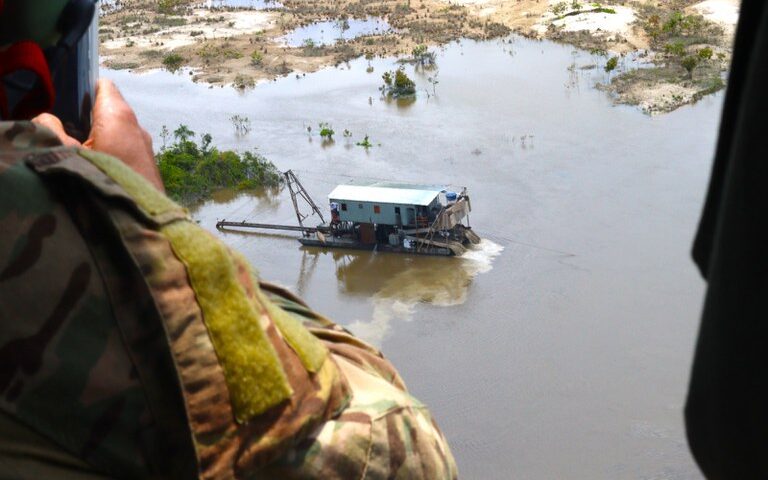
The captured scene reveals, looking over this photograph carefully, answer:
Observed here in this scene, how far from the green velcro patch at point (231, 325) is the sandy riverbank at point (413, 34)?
16.2 meters

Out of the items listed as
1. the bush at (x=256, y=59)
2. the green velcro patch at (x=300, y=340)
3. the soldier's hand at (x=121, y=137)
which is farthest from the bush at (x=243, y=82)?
the green velcro patch at (x=300, y=340)

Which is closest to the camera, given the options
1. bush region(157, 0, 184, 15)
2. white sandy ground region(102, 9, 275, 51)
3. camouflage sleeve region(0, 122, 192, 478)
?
camouflage sleeve region(0, 122, 192, 478)

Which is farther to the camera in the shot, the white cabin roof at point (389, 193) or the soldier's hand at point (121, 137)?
the white cabin roof at point (389, 193)

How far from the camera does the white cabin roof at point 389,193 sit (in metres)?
13.2

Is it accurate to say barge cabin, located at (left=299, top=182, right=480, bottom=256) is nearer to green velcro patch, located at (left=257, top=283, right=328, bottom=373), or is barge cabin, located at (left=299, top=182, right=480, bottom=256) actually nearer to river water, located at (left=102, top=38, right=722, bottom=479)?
river water, located at (left=102, top=38, right=722, bottom=479)

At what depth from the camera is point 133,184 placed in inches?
43.8

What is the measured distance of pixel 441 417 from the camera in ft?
31.6

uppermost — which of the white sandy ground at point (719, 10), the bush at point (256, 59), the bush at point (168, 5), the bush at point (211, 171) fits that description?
the white sandy ground at point (719, 10)

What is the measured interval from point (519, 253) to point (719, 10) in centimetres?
1166

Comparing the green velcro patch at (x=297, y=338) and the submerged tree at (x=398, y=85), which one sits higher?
the green velcro patch at (x=297, y=338)

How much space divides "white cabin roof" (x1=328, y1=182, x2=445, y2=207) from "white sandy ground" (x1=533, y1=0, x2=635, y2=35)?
9.03 meters

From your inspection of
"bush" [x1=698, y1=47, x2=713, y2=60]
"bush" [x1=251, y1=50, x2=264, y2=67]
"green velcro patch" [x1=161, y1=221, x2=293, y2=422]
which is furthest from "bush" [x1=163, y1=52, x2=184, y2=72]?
"green velcro patch" [x1=161, y1=221, x2=293, y2=422]

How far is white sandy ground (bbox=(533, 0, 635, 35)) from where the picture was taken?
21062 mm

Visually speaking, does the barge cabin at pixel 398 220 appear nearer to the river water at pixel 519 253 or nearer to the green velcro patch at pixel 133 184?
the river water at pixel 519 253
